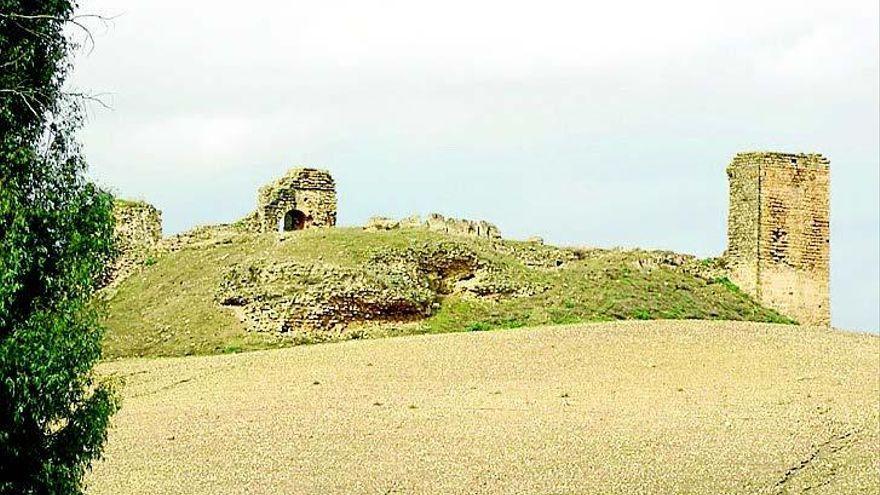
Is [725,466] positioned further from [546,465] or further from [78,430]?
[78,430]

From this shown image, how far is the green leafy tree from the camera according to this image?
892 cm

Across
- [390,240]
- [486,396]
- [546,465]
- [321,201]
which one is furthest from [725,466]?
[321,201]

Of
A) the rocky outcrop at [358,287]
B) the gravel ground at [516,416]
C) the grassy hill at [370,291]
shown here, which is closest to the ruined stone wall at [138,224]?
the grassy hill at [370,291]

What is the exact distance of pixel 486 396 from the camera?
17.8 meters

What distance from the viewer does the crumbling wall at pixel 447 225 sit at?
29.9 metres

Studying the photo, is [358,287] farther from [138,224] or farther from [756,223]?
[756,223]

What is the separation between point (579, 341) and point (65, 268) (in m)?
13.4

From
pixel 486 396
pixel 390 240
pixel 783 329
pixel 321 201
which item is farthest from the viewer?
pixel 321 201

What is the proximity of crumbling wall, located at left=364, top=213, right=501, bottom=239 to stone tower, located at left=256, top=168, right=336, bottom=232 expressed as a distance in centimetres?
123

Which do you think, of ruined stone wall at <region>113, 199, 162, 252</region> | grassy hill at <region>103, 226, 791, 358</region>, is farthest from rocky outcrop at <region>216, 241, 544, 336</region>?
ruined stone wall at <region>113, 199, 162, 252</region>

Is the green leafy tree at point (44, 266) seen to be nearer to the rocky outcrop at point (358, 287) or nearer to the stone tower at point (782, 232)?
the rocky outcrop at point (358, 287)

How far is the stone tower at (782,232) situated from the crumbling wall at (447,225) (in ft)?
18.4

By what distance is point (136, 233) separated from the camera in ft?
98.5

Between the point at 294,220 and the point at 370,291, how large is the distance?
671cm
